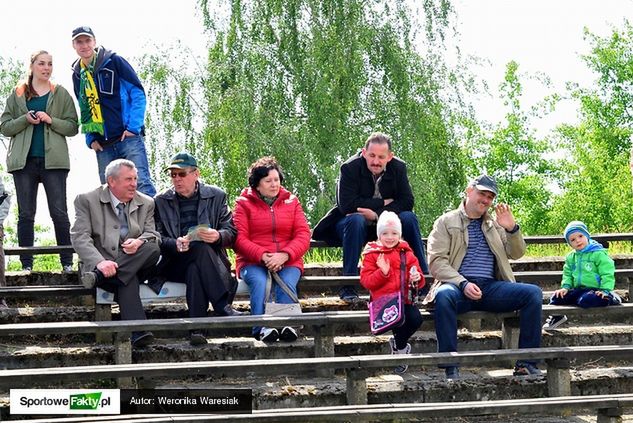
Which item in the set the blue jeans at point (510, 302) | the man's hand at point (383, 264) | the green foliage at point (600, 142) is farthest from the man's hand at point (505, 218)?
the green foliage at point (600, 142)

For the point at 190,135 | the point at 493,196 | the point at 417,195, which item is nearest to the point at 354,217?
the point at 493,196

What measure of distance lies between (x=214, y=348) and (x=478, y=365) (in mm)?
2027

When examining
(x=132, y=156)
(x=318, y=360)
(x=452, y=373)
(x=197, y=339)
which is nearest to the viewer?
(x=318, y=360)

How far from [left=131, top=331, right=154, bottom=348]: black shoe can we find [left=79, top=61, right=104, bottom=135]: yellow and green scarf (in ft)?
7.88

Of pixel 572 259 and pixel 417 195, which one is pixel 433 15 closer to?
pixel 417 195

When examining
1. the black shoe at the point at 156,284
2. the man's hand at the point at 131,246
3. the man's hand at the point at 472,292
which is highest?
the man's hand at the point at 131,246

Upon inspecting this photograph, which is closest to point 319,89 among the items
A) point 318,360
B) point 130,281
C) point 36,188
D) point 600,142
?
point 36,188

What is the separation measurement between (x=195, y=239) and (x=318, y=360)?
161 cm

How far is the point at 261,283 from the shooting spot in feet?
30.2

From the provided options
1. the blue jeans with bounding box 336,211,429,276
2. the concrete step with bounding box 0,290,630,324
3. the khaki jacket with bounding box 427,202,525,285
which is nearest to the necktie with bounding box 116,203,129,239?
the concrete step with bounding box 0,290,630,324

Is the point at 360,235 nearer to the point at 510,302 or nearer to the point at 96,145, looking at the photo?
the point at 510,302

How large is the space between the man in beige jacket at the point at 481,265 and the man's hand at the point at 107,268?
2333 mm

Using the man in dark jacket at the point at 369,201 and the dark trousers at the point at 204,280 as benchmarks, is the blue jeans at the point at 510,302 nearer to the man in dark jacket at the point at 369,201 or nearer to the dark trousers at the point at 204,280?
the man in dark jacket at the point at 369,201

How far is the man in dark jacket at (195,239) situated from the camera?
29.6 feet
